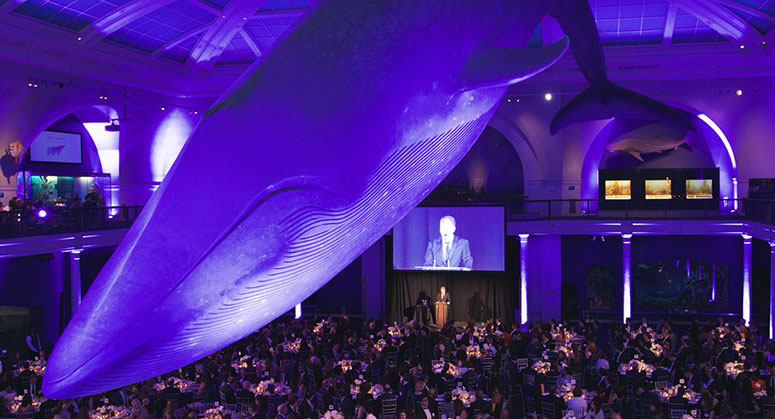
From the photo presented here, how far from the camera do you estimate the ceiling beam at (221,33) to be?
20.7m

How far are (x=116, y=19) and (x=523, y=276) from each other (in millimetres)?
16452

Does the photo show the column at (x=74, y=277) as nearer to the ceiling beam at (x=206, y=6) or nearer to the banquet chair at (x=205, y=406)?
the ceiling beam at (x=206, y=6)

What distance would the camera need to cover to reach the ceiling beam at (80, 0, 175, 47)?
62.6ft

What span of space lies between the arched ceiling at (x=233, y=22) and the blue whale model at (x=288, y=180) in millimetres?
16893

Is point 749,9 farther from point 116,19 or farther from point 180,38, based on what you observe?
point 116,19

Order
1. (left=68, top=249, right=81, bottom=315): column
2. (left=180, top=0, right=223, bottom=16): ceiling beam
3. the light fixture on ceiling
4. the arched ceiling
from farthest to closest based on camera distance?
the light fixture on ceiling
(left=180, top=0, right=223, bottom=16): ceiling beam
the arched ceiling
(left=68, top=249, right=81, bottom=315): column

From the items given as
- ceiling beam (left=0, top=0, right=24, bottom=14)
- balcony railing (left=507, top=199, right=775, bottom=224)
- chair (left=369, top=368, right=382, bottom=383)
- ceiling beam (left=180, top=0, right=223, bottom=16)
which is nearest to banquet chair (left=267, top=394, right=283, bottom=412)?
chair (left=369, top=368, right=382, bottom=383)

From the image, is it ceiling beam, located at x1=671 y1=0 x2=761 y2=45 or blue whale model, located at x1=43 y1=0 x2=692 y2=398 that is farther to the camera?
ceiling beam, located at x1=671 y1=0 x2=761 y2=45

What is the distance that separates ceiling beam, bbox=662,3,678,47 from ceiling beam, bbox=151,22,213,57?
50.9 feet

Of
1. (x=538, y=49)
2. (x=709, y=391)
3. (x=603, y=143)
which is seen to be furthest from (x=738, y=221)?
(x=538, y=49)

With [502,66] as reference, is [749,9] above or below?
above

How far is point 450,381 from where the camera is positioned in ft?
40.2

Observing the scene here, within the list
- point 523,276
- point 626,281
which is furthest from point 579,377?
point 626,281

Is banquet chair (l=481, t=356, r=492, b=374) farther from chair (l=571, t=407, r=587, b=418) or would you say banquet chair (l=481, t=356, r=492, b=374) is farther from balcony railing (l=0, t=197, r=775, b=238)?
balcony railing (l=0, t=197, r=775, b=238)
